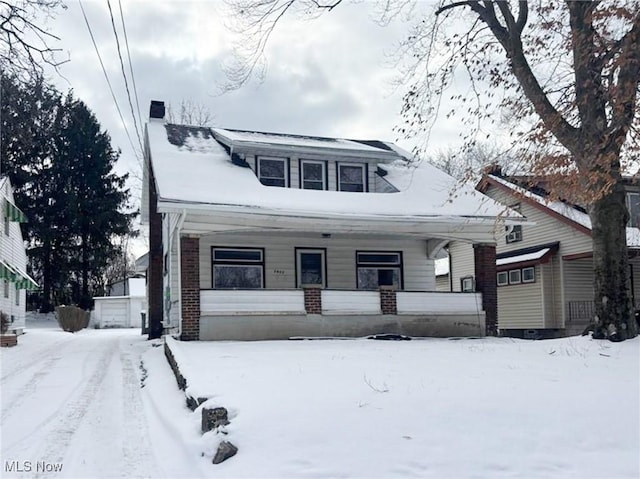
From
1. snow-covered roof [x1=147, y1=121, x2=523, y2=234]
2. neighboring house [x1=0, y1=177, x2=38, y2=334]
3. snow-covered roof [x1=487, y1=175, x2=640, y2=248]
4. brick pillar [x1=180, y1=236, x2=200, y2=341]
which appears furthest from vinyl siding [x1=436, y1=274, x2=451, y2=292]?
brick pillar [x1=180, y1=236, x2=200, y2=341]

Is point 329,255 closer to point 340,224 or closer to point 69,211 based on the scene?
point 340,224

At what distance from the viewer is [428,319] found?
16.5 metres

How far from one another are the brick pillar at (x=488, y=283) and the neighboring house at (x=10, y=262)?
15.3m

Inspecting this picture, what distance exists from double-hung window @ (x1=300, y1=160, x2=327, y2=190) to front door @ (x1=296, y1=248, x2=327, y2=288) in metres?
2.06

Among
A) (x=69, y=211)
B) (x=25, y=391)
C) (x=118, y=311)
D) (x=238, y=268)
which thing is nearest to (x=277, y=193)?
(x=238, y=268)

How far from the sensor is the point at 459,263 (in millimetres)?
29391

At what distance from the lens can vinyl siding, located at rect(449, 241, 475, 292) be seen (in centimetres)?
2834

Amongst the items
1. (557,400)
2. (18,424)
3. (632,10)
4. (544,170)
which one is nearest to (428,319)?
(544,170)

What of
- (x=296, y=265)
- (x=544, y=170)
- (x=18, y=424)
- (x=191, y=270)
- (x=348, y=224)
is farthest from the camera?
(x=296, y=265)

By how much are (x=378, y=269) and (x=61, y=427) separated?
495 inches

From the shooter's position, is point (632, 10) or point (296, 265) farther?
point (296, 265)

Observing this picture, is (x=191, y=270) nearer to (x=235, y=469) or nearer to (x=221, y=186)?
(x=221, y=186)

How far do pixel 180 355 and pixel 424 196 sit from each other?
9643mm

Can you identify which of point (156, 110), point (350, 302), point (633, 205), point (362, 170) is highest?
point (156, 110)
